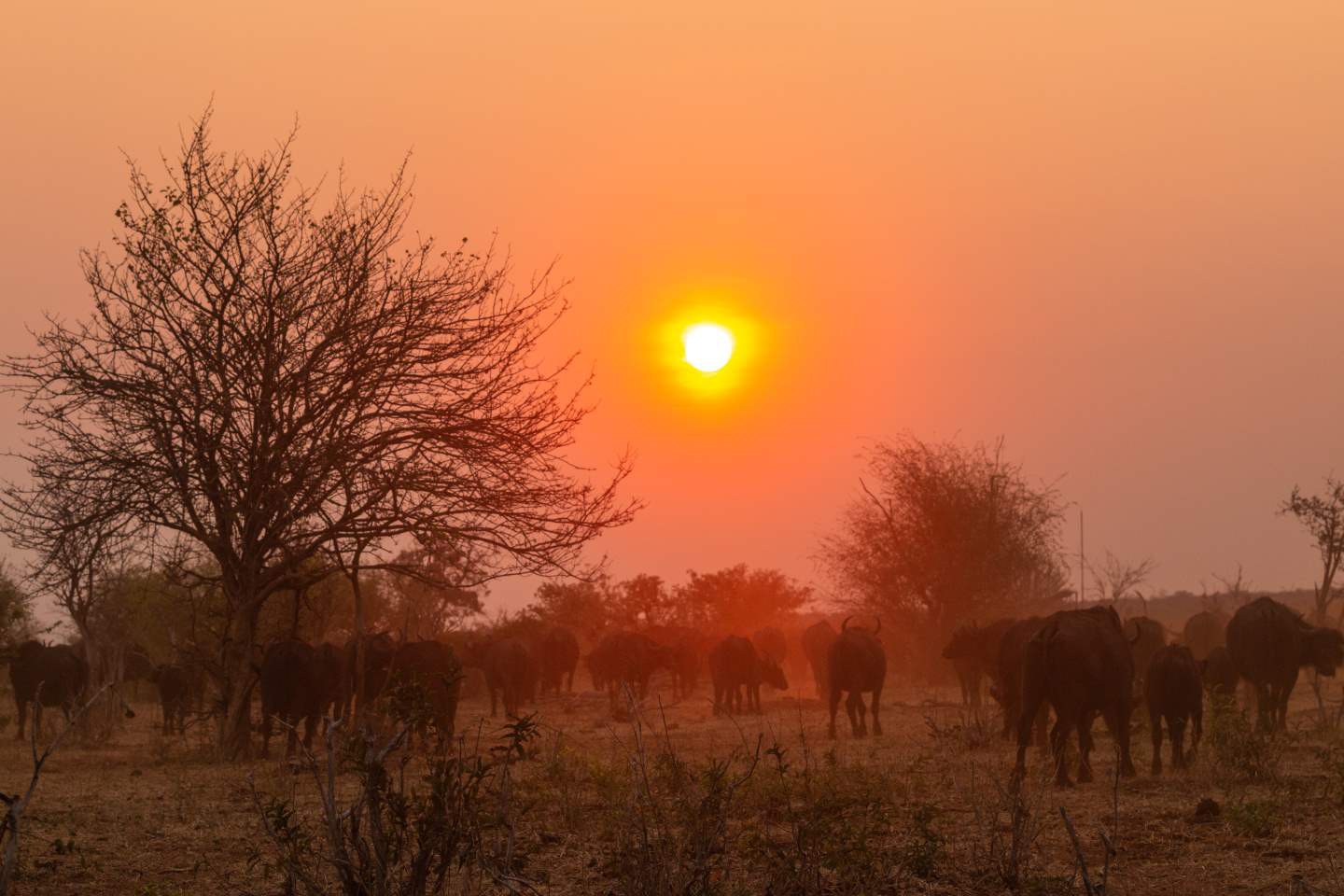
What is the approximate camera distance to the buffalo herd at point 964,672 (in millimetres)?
13383

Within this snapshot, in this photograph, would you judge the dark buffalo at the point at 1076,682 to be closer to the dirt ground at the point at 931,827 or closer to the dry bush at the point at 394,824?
the dirt ground at the point at 931,827

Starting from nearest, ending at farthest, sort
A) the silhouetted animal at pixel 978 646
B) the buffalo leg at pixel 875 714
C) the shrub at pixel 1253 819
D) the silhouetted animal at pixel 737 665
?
the shrub at pixel 1253 819, the buffalo leg at pixel 875 714, the silhouetted animal at pixel 978 646, the silhouetted animal at pixel 737 665

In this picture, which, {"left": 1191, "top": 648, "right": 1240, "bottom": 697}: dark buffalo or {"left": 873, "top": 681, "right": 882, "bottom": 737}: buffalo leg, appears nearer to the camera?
{"left": 873, "top": 681, "right": 882, "bottom": 737}: buffalo leg

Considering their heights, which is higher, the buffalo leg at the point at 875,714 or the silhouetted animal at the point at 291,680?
the silhouetted animal at the point at 291,680

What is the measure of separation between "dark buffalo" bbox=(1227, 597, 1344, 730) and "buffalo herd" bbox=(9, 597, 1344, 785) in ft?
0.07

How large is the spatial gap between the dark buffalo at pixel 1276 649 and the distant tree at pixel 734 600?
38389 millimetres

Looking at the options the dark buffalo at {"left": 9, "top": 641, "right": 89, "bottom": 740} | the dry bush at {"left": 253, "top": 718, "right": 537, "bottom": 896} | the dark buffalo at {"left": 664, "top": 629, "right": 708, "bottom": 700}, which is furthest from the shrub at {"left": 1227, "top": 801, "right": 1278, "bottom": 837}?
the dark buffalo at {"left": 664, "top": 629, "right": 708, "bottom": 700}

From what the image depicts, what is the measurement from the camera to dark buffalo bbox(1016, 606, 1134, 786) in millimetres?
13312

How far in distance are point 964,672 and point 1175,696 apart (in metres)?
13.5

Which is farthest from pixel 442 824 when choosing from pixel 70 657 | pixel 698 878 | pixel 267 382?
pixel 70 657

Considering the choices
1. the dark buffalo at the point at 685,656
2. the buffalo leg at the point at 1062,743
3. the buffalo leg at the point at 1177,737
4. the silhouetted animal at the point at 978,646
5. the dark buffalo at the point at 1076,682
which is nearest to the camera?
the buffalo leg at the point at 1062,743

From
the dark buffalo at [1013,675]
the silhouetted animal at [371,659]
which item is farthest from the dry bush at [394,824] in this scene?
the silhouetted animal at [371,659]

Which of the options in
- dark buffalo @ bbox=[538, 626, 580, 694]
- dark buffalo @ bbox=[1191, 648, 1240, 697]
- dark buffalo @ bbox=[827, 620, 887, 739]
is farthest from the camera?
dark buffalo @ bbox=[538, 626, 580, 694]

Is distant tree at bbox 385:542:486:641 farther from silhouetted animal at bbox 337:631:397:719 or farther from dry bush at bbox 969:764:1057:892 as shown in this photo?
dry bush at bbox 969:764:1057:892
